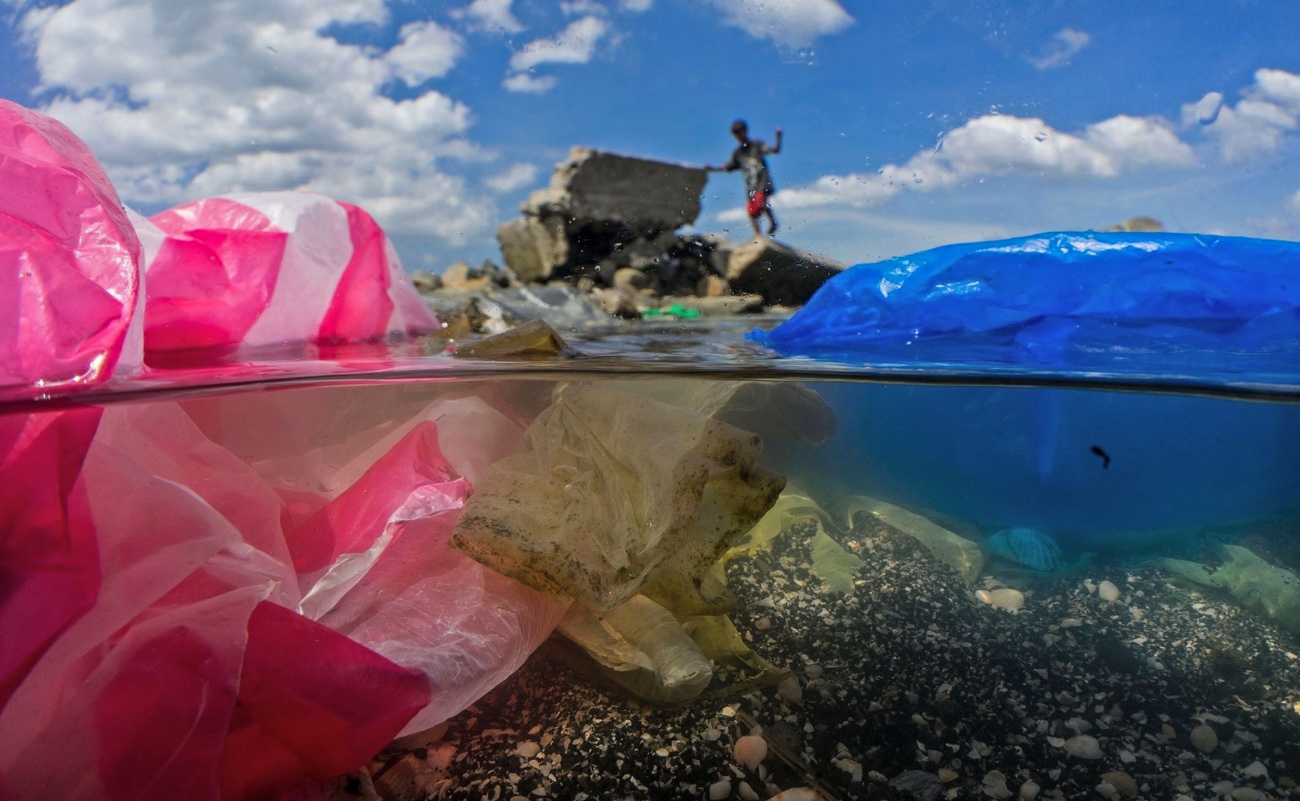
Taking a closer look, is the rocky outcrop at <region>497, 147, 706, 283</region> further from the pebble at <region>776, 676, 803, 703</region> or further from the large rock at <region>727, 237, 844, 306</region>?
the pebble at <region>776, 676, 803, 703</region>

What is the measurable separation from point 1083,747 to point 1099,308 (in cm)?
177

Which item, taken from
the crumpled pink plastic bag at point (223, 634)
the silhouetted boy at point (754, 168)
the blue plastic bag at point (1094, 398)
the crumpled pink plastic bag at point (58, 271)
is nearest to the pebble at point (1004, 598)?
the blue plastic bag at point (1094, 398)

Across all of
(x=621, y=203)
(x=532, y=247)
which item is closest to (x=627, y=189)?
(x=621, y=203)

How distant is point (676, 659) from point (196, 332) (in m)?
2.05

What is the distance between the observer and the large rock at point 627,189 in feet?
11.9

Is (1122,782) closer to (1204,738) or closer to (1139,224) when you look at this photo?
(1204,738)

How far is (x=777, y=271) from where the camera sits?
3715 mm

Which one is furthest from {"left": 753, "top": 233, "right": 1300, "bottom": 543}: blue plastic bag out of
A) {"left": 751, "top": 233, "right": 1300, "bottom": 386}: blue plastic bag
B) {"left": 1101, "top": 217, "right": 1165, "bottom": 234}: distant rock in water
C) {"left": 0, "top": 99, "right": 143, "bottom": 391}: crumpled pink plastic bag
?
{"left": 0, "top": 99, "right": 143, "bottom": 391}: crumpled pink plastic bag

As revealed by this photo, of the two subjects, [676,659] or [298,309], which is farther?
[298,309]

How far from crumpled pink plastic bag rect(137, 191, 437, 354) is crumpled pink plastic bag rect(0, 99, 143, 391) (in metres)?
0.74

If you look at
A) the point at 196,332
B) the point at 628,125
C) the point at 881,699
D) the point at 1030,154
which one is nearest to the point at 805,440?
the point at 881,699

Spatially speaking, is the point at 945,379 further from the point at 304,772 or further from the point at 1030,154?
the point at 304,772

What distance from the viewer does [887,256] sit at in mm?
3205

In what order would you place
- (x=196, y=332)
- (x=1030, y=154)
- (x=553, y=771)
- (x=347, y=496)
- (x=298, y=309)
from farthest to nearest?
(x=1030, y=154), (x=298, y=309), (x=196, y=332), (x=347, y=496), (x=553, y=771)
